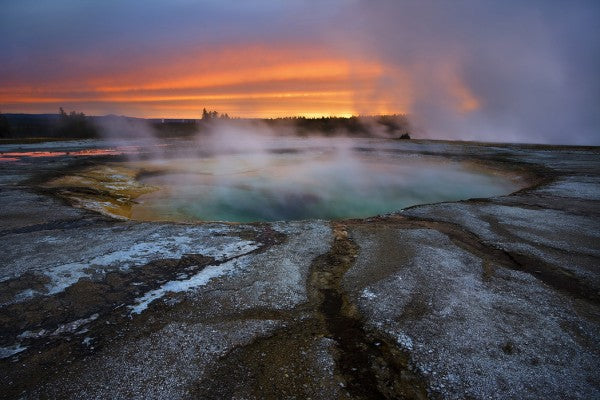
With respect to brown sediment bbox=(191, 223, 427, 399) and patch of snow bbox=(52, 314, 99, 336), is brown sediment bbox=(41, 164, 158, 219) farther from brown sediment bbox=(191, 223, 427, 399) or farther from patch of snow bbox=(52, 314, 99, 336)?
brown sediment bbox=(191, 223, 427, 399)

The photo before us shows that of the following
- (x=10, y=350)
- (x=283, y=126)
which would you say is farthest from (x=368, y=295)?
(x=283, y=126)

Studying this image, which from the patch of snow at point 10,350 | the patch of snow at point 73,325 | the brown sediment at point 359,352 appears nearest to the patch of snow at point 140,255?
the patch of snow at point 73,325

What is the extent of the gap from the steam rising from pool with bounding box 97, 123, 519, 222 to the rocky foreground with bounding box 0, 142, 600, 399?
130 inches

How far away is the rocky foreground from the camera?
2461 millimetres

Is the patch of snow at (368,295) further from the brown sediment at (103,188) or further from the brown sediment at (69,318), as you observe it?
the brown sediment at (103,188)

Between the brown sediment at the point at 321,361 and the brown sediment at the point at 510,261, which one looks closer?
the brown sediment at the point at 321,361

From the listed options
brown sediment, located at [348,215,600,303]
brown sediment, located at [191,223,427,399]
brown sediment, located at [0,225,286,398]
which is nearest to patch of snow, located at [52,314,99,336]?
brown sediment, located at [0,225,286,398]

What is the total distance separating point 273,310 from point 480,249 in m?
3.37

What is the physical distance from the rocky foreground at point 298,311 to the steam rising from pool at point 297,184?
3290 millimetres

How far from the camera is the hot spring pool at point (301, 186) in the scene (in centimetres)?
912

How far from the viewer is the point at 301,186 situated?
11.9 meters

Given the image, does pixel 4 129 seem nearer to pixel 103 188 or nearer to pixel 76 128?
pixel 76 128

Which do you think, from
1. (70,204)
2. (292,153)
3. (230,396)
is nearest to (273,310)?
(230,396)

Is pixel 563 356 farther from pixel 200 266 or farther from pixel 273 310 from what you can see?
A: pixel 200 266
